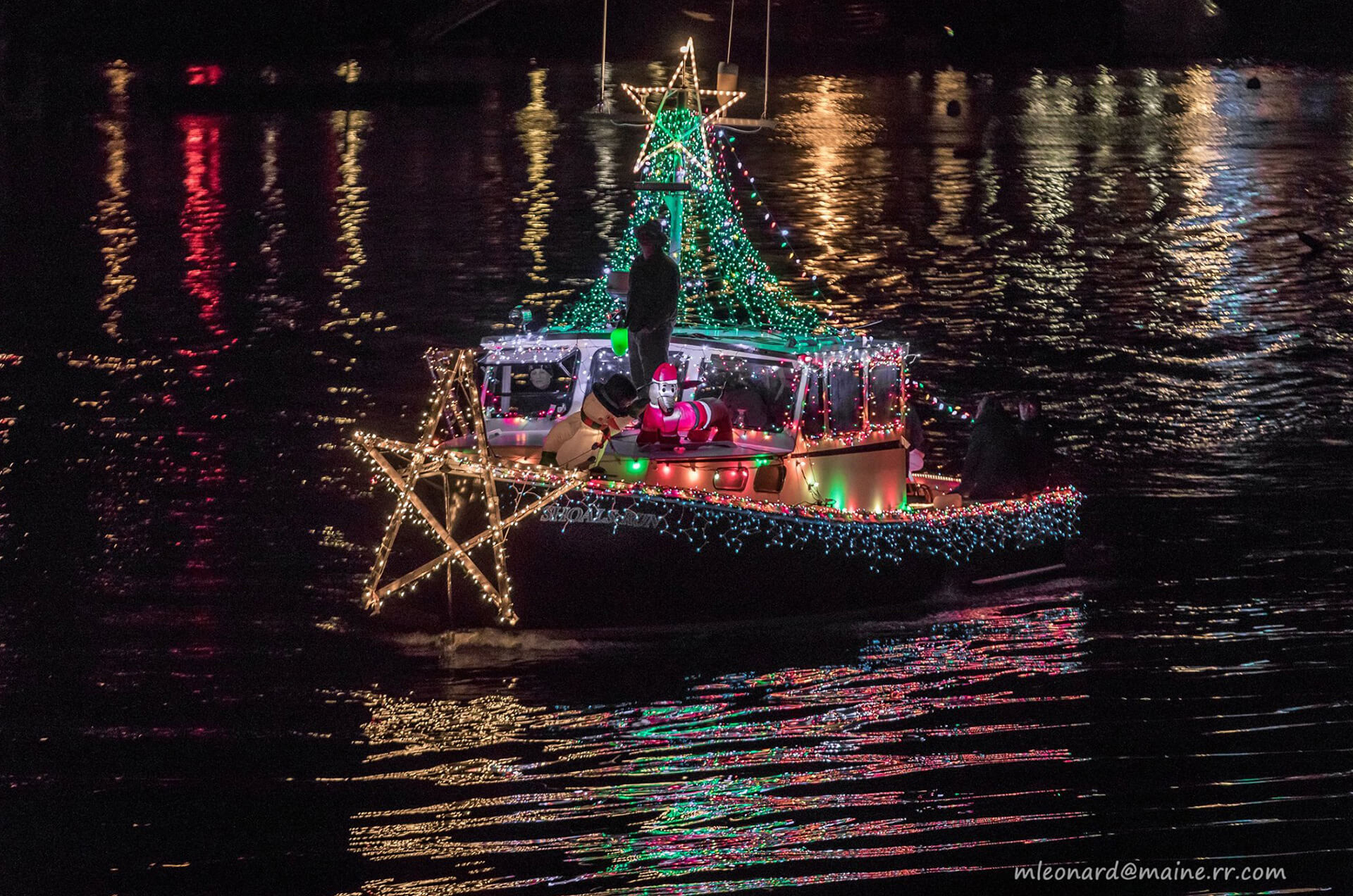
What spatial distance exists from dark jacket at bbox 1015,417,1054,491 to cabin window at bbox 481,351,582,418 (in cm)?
394

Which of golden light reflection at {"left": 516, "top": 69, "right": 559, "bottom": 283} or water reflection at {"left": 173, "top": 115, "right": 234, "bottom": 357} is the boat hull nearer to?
water reflection at {"left": 173, "top": 115, "right": 234, "bottom": 357}

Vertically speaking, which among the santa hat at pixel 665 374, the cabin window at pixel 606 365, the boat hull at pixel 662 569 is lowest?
the boat hull at pixel 662 569

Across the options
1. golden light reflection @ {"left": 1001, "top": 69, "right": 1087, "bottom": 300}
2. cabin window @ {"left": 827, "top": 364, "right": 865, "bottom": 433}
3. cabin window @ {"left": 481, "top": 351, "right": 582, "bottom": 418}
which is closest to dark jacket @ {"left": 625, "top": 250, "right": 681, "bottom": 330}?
cabin window @ {"left": 481, "top": 351, "right": 582, "bottom": 418}

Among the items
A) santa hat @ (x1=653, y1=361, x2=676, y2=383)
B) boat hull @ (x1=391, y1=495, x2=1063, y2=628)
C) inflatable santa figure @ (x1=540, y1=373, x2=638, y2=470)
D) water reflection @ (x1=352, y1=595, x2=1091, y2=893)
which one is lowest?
water reflection @ (x1=352, y1=595, x2=1091, y2=893)

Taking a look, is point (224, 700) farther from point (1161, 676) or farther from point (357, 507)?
point (1161, 676)

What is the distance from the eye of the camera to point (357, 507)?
16.2 metres

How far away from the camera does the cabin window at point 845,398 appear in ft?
A: 45.0

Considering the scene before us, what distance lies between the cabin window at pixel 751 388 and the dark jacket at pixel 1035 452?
8.23ft

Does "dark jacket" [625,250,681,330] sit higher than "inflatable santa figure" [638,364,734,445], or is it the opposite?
"dark jacket" [625,250,681,330]

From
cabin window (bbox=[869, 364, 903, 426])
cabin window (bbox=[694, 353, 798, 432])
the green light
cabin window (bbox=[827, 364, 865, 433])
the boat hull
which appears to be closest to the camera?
the boat hull

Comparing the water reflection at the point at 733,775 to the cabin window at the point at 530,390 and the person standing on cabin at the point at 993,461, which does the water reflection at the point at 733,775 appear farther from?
the cabin window at the point at 530,390

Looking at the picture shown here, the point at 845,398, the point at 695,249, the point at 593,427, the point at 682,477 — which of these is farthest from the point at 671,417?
the point at 695,249

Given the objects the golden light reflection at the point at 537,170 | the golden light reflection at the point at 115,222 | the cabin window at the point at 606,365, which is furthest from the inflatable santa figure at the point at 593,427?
the golden light reflection at the point at 537,170

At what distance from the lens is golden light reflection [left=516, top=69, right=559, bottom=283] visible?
29.3m
